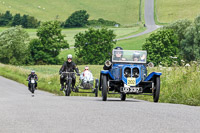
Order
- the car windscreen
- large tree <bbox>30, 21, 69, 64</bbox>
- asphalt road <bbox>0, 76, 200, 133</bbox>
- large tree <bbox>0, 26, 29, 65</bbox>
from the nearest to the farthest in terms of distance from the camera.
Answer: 1. asphalt road <bbox>0, 76, 200, 133</bbox>
2. the car windscreen
3. large tree <bbox>0, 26, 29, 65</bbox>
4. large tree <bbox>30, 21, 69, 64</bbox>

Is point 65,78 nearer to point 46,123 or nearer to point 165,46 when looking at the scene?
point 46,123

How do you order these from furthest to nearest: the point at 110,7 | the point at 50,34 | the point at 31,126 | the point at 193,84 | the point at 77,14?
1. the point at 110,7
2. the point at 77,14
3. the point at 50,34
4. the point at 193,84
5. the point at 31,126

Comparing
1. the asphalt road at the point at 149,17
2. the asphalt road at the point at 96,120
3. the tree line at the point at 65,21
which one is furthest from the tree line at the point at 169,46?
the asphalt road at the point at 96,120

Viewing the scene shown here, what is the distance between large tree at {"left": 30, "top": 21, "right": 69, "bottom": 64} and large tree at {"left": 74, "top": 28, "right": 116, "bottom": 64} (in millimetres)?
3747

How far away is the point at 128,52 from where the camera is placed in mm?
16703

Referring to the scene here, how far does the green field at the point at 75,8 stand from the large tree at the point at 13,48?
50057 millimetres

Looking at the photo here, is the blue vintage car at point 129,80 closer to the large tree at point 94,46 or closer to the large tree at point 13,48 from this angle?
the large tree at point 13,48

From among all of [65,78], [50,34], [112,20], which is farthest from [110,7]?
[65,78]

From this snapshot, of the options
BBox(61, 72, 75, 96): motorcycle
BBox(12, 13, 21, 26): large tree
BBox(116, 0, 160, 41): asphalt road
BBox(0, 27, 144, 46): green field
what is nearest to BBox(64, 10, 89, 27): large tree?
BBox(0, 27, 144, 46): green field

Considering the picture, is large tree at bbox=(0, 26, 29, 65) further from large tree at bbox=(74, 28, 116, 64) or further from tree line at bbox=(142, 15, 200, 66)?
tree line at bbox=(142, 15, 200, 66)

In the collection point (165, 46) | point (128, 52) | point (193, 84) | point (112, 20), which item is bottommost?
point (193, 84)

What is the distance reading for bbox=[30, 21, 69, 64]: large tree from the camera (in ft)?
307

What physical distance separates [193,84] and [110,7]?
463ft

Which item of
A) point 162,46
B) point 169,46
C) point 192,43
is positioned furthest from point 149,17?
point 192,43
